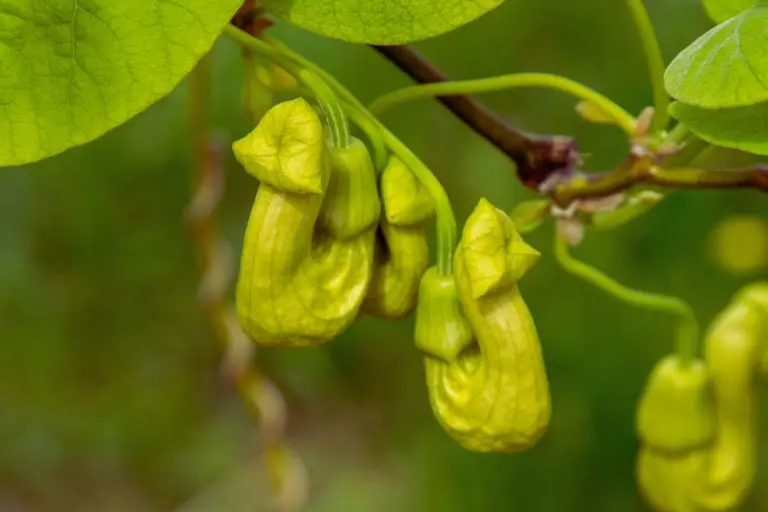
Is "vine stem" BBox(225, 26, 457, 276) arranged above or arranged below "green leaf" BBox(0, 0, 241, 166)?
below

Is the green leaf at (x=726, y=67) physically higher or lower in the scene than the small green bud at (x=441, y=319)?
higher

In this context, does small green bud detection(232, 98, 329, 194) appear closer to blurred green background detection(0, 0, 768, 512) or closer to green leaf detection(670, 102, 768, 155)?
green leaf detection(670, 102, 768, 155)

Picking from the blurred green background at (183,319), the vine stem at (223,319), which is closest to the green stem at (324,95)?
the vine stem at (223,319)

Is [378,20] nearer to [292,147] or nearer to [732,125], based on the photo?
[292,147]

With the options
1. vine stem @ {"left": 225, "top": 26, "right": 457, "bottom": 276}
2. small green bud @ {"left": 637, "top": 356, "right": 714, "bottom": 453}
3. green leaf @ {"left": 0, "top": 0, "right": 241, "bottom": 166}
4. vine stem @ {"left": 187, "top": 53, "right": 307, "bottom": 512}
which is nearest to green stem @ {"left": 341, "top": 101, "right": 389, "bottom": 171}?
vine stem @ {"left": 225, "top": 26, "right": 457, "bottom": 276}

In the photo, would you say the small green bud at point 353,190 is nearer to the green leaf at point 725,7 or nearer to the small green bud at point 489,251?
the small green bud at point 489,251

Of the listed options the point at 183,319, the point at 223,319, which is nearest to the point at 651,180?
the point at 223,319

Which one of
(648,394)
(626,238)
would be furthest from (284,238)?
(626,238)
